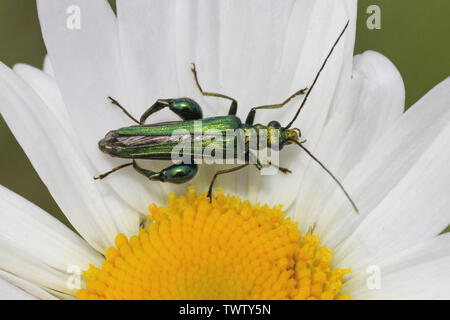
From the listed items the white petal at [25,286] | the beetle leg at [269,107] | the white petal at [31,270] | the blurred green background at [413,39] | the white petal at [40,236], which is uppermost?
the blurred green background at [413,39]

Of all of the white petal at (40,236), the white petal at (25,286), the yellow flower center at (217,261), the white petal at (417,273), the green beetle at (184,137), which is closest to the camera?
the white petal at (417,273)

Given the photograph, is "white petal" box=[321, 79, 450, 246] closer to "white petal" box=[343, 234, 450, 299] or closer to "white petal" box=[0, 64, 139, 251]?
"white petal" box=[343, 234, 450, 299]

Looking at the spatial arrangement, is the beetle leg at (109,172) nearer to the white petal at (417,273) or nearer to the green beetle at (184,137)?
the green beetle at (184,137)

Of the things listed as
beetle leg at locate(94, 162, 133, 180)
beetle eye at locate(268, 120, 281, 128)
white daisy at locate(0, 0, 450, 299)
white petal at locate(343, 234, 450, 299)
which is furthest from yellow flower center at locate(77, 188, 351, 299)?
beetle eye at locate(268, 120, 281, 128)

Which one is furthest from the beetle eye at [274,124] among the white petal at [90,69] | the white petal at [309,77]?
the white petal at [90,69]

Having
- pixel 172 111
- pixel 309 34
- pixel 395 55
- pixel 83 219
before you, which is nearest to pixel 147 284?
pixel 83 219

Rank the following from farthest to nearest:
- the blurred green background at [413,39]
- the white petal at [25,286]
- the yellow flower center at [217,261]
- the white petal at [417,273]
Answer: the blurred green background at [413,39], the yellow flower center at [217,261], the white petal at [25,286], the white petal at [417,273]
